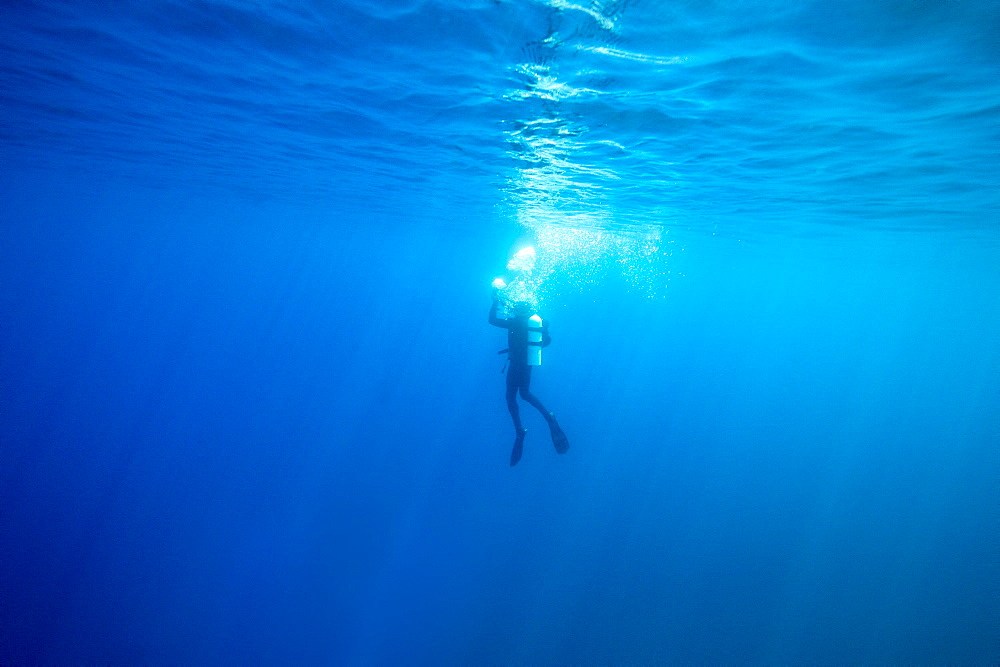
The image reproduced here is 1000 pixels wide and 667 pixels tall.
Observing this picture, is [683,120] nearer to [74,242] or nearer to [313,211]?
[313,211]

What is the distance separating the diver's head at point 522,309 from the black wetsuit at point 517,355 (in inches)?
3.2

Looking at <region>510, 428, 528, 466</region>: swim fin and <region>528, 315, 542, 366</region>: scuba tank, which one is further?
<region>510, 428, 528, 466</region>: swim fin

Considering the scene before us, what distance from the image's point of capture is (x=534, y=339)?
34.4 feet

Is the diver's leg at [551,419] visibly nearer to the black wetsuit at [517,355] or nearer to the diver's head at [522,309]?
the black wetsuit at [517,355]

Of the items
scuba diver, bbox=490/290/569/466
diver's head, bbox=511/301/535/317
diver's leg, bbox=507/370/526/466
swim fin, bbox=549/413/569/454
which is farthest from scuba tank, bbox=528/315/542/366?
swim fin, bbox=549/413/569/454

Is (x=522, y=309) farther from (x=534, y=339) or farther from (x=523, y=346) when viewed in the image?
(x=523, y=346)

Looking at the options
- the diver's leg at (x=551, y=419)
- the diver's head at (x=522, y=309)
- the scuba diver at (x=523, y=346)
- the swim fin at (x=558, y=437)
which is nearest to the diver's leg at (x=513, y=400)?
the scuba diver at (x=523, y=346)

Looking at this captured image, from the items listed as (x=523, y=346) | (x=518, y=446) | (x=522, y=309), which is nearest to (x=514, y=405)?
(x=518, y=446)

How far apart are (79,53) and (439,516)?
21.4 meters

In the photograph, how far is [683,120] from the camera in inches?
348

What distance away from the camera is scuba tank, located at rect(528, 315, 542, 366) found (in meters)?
10.3

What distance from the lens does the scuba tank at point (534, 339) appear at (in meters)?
10.3

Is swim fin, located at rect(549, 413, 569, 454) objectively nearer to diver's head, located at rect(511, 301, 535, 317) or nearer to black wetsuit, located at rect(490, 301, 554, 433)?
black wetsuit, located at rect(490, 301, 554, 433)

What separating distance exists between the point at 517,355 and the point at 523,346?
28 cm
